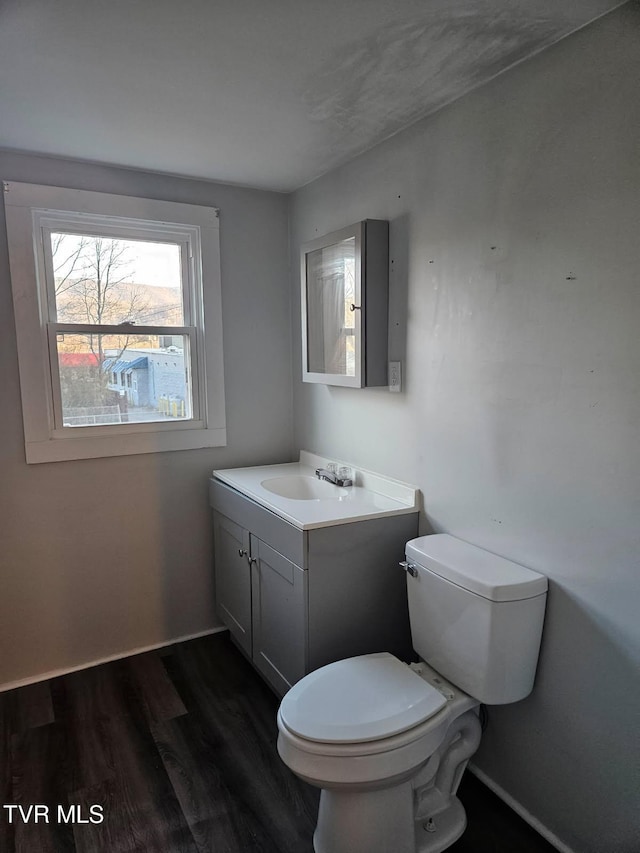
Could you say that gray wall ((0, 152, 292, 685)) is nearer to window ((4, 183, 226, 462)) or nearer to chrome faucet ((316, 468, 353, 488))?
window ((4, 183, 226, 462))

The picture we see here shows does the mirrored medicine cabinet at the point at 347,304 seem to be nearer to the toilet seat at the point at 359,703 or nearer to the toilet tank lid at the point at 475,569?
the toilet tank lid at the point at 475,569

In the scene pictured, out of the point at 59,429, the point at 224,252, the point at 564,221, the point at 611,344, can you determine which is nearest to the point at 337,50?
the point at 564,221

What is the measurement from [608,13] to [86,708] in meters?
2.87

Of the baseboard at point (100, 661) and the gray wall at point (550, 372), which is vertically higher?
the gray wall at point (550, 372)

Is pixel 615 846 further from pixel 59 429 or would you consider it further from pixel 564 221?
pixel 59 429

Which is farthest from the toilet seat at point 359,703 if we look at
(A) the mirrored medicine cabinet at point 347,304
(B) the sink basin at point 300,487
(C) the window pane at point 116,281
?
(C) the window pane at point 116,281

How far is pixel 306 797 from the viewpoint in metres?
1.79

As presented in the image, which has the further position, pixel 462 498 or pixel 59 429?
pixel 59 429

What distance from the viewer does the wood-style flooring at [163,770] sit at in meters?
1.64

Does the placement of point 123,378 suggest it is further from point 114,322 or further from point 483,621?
point 483,621

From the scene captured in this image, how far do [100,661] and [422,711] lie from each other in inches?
67.8

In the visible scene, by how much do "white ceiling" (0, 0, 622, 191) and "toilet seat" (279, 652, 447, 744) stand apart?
1.79 metres

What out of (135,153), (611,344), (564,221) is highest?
(135,153)

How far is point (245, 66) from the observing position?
154 centimetres
